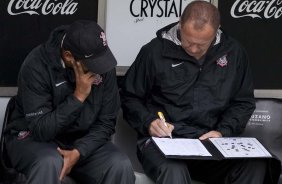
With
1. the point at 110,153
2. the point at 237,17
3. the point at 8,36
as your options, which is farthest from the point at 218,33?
the point at 8,36

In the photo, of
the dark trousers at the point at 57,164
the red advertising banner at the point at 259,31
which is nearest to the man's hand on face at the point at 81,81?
the dark trousers at the point at 57,164

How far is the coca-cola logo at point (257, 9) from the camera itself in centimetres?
536

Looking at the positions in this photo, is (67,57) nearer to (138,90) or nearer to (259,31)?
(138,90)

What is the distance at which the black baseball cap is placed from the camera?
409 centimetres

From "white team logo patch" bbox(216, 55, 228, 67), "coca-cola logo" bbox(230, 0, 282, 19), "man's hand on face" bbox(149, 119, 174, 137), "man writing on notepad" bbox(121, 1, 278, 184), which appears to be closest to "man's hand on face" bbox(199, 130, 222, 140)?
"man writing on notepad" bbox(121, 1, 278, 184)

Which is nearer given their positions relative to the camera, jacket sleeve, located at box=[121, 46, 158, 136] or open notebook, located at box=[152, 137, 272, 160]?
open notebook, located at box=[152, 137, 272, 160]

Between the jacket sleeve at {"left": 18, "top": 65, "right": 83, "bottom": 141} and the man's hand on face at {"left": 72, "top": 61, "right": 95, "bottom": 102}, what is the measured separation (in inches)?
1.8

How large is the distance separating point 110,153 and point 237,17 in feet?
5.33

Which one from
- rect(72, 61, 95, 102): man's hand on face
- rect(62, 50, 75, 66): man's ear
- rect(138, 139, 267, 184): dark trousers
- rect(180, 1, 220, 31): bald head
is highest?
rect(180, 1, 220, 31): bald head

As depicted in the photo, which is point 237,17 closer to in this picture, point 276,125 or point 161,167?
point 276,125

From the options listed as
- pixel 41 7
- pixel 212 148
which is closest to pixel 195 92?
pixel 212 148

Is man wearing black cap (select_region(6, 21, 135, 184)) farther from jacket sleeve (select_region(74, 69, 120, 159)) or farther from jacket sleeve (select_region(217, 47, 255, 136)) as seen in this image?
jacket sleeve (select_region(217, 47, 255, 136))

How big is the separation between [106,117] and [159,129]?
0.32 meters

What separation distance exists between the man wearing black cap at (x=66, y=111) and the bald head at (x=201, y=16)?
53 centimetres
